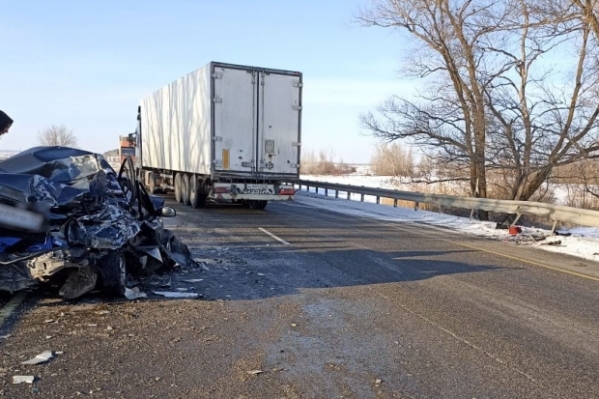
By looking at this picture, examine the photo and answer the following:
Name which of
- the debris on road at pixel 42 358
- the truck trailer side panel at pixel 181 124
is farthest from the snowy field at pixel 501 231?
the debris on road at pixel 42 358

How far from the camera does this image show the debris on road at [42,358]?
376cm

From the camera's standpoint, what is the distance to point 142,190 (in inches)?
272

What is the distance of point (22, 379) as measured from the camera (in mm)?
3447

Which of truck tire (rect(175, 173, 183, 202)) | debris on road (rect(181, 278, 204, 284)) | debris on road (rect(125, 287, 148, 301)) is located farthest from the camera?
truck tire (rect(175, 173, 183, 202))

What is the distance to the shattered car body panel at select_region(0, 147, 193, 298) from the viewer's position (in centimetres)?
475

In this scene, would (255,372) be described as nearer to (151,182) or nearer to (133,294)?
(133,294)

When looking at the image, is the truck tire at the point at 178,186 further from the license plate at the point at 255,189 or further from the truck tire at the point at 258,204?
the license plate at the point at 255,189

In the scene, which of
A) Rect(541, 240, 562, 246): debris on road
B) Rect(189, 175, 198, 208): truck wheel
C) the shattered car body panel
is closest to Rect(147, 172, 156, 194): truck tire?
Rect(189, 175, 198, 208): truck wheel

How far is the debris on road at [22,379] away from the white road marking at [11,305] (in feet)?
4.42

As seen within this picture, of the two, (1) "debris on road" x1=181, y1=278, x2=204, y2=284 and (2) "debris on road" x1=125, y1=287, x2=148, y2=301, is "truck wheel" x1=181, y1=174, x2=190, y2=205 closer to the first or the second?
(1) "debris on road" x1=181, y1=278, x2=204, y2=284

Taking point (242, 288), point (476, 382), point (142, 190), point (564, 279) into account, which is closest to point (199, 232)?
point (142, 190)

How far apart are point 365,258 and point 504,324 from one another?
3.43 meters

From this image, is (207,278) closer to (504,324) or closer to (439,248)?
(504,324)

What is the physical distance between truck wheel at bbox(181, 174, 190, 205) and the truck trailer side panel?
0.37m
